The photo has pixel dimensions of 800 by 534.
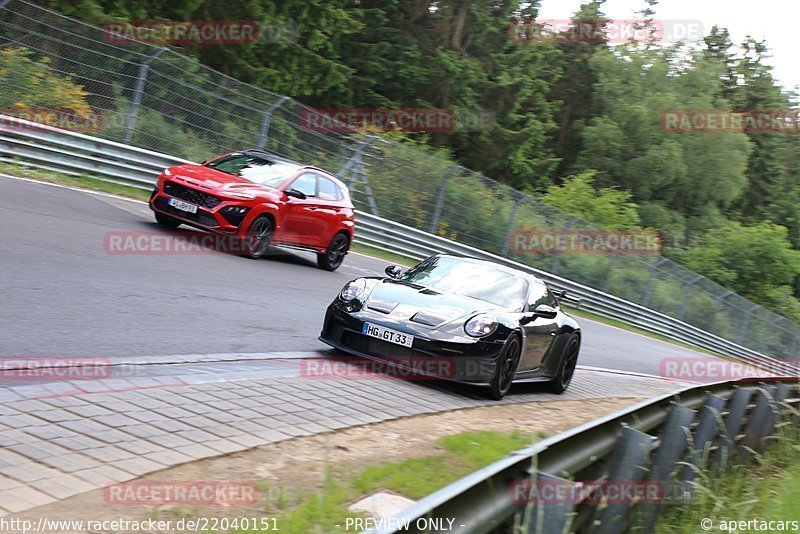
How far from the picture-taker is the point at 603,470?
15.1 feet

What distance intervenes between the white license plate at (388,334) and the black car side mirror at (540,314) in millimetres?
1360

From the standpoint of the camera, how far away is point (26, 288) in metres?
9.16

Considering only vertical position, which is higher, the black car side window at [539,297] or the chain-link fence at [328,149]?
the chain-link fence at [328,149]

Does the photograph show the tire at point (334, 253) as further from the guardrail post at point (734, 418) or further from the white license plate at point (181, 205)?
the guardrail post at point (734, 418)

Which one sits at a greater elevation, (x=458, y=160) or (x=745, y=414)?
(x=458, y=160)

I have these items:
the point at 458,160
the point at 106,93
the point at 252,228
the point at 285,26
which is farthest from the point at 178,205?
the point at 458,160

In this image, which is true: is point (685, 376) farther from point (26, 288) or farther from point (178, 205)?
point (26, 288)

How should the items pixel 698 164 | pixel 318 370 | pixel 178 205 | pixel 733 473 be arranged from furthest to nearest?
pixel 698 164
pixel 178 205
pixel 318 370
pixel 733 473

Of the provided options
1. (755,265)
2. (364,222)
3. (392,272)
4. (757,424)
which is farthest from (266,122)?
(755,265)

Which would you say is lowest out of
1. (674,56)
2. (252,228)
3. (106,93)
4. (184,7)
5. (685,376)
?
(685,376)

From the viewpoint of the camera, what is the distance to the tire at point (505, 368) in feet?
31.1

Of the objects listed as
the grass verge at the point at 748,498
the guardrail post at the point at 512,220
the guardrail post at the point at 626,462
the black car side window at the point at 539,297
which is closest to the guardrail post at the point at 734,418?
the grass verge at the point at 748,498

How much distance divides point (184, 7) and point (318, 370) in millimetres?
25192

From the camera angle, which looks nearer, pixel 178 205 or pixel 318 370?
pixel 318 370
